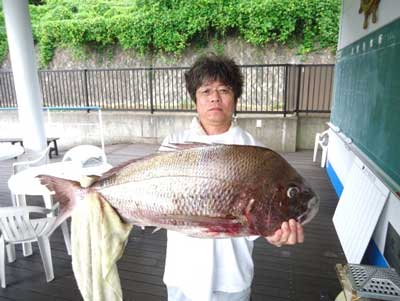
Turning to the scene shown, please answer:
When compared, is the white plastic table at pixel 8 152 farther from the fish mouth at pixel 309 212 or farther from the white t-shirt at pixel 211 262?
the fish mouth at pixel 309 212

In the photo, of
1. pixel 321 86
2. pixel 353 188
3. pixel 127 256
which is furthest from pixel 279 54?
pixel 127 256

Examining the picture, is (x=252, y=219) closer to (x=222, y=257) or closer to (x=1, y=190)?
(x=222, y=257)

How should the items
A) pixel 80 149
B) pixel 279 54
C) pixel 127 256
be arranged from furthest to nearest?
pixel 279 54, pixel 80 149, pixel 127 256

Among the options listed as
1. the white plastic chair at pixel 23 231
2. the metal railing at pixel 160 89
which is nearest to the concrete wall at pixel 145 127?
the metal railing at pixel 160 89

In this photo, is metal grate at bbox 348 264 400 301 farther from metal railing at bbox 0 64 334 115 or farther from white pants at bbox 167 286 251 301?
metal railing at bbox 0 64 334 115

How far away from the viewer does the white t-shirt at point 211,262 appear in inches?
52.4

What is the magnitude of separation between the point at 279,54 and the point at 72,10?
1010 cm

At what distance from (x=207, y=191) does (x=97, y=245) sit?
458mm

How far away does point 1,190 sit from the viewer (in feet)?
16.6

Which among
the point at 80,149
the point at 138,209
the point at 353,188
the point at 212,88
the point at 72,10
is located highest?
the point at 72,10

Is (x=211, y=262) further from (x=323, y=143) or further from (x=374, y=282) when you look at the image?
(x=323, y=143)

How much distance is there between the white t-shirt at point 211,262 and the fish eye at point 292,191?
Answer: 403mm

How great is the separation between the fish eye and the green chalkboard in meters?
1.65

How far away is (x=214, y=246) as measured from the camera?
135 cm
